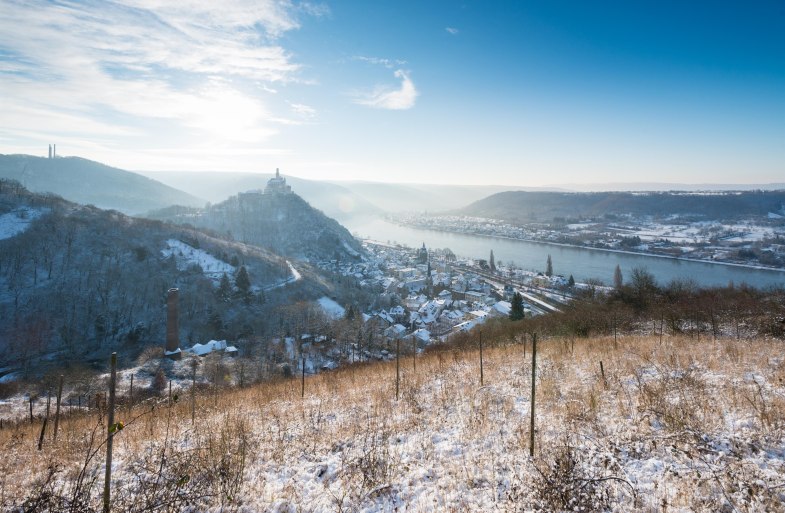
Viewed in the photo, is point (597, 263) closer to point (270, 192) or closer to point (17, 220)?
point (270, 192)

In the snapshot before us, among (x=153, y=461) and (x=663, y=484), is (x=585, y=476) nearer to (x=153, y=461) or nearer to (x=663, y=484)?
(x=663, y=484)

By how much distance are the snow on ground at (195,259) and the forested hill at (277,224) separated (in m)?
40.4

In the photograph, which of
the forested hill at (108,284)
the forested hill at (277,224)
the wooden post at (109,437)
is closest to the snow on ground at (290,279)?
the forested hill at (108,284)

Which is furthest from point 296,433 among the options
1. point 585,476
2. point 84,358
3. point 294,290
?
point 294,290

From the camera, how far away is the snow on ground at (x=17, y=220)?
66.1 metres

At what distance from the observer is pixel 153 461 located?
527 cm

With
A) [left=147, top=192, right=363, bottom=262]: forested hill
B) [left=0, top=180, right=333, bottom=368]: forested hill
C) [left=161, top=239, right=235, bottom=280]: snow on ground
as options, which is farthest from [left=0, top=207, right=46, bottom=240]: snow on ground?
[left=147, top=192, right=363, bottom=262]: forested hill

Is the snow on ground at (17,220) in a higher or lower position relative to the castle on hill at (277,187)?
lower

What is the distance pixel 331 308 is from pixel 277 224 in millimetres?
75568

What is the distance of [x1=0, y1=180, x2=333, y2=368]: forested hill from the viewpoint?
53.0 meters

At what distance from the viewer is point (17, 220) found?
2753 inches

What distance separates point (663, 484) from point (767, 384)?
159 inches

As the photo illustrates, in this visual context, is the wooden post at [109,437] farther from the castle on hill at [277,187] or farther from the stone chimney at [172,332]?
the castle on hill at [277,187]

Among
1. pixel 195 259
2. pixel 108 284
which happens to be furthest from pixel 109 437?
pixel 195 259
